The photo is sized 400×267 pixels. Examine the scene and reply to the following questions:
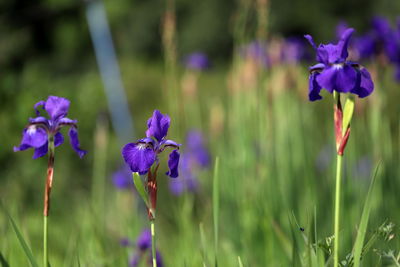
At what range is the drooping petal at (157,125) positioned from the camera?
1.32 m

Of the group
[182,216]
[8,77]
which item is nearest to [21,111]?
[8,77]

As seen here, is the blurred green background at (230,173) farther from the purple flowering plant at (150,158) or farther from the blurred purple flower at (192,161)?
the purple flowering plant at (150,158)

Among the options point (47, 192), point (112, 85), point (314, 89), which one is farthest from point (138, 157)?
point (112, 85)

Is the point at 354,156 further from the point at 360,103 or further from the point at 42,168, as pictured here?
the point at 42,168

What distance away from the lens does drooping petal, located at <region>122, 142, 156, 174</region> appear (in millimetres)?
1267

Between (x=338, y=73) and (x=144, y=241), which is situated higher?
(x=338, y=73)

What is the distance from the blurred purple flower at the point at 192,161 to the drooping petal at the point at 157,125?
2.38m

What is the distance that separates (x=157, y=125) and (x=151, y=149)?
0.19 ft

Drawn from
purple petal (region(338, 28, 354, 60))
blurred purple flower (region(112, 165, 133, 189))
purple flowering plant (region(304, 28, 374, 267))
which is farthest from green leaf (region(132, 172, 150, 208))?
blurred purple flower (region(112, 165, 133, 189))

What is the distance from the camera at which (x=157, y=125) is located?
1334 millimetres

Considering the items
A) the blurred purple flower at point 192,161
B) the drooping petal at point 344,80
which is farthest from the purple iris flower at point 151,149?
the blurred purple flower at point 192,161

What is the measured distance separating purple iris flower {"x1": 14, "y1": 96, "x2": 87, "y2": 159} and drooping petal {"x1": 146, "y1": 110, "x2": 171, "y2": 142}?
0.16 metres

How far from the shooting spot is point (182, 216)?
2.54m

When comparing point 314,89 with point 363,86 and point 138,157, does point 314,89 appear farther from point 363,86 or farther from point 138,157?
point 138,157
